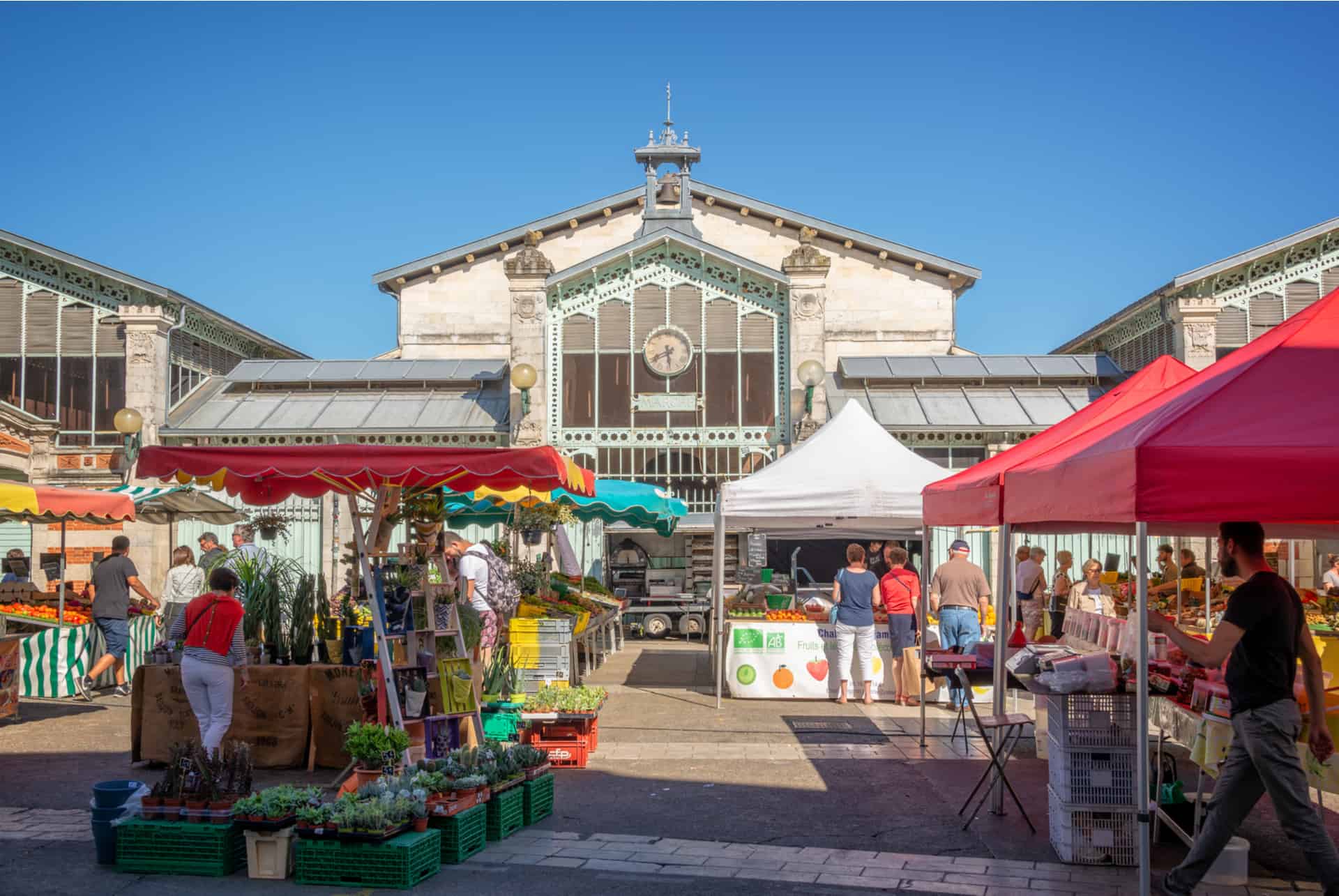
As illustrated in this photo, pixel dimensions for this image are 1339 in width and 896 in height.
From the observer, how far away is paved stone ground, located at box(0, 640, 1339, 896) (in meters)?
6.73

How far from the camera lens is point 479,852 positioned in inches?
286

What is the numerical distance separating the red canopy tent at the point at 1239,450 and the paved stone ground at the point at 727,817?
2.33m

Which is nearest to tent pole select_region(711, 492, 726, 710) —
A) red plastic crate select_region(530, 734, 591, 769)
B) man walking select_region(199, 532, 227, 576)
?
red plastic crate select_region(530, 734, 591, 769)

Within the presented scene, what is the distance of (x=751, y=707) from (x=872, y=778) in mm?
4182

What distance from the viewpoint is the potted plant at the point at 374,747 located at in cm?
806

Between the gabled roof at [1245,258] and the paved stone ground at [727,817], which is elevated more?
the gabled roof at [1245,258]

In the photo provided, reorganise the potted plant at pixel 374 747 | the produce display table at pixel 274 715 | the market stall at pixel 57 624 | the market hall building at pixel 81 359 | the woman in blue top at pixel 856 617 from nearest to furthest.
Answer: the potted plant at pixel 374 747, the produce display table at pixel 274 715, the market stall at pixel 57 624, the woman in blue top at pixel 856 617, the market hall building at pixel 81 359

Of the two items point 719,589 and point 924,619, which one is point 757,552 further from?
point 924,619

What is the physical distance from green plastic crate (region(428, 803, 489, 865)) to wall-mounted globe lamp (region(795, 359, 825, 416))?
1669 cm

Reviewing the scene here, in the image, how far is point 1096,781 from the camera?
23.8 feet

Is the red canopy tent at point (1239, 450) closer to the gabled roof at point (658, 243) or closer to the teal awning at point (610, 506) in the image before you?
the teal awning at point (610, 506)

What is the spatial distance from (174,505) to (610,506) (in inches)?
271

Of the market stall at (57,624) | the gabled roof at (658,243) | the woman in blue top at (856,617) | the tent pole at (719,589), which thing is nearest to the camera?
the market stall at (57,624)

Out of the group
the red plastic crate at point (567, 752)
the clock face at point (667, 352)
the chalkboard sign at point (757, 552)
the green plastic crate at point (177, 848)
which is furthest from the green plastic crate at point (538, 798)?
the clock face at point (667, 352)
